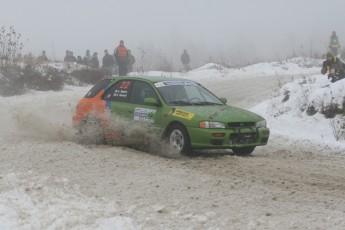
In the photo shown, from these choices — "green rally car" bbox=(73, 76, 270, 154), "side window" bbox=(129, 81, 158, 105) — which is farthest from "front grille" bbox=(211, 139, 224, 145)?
"side window" bbox=(129, 81, 158, 105)

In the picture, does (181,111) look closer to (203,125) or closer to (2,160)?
(203,125)

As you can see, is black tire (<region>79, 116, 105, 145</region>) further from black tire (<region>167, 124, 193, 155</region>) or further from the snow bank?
the snow bank

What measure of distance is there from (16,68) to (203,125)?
16328mm

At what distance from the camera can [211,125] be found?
8.77 metres

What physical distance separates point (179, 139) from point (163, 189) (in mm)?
2530

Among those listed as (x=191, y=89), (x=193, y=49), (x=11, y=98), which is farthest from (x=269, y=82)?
(x=193, y=49)

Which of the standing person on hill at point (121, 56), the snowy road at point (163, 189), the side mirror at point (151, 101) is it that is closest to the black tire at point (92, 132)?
the snowy road at point (163, 189)

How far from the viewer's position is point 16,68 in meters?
23.2

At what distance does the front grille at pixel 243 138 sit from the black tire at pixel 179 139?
73cm

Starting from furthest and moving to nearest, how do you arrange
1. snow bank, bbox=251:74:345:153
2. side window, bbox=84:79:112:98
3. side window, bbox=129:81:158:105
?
snow bank, bbox=251:74:345:153 < side window, bbox=84:79:112:98 < side window, bbox=129:81:158:105

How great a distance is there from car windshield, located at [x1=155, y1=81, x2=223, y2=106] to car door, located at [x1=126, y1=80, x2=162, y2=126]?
20 centimetres

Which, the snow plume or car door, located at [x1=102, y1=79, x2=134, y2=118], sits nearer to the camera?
the snow plume

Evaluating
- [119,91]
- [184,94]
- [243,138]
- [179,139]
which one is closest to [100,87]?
[119,91]

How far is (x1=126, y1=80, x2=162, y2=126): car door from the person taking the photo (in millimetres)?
9398
